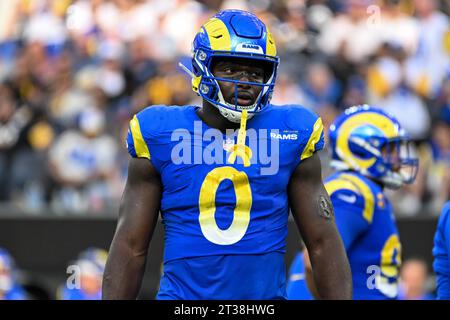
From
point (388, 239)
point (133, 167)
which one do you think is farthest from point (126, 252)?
point (388, 239)

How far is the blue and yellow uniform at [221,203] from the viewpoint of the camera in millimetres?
4242

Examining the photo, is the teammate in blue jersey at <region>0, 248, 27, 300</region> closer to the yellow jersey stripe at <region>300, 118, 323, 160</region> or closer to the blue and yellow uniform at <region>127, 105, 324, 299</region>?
the blue and yellow uniform at <region>127, 105, 324, 299</region>

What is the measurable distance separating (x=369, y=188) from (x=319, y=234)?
1.69 metres

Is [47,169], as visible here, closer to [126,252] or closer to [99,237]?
[99,237]

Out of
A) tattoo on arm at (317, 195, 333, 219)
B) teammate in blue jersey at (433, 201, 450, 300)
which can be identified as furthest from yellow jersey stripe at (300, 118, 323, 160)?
teammate in blue jersey at (433, 201, 450, 300)

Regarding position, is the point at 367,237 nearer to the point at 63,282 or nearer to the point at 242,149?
the point at 242,149

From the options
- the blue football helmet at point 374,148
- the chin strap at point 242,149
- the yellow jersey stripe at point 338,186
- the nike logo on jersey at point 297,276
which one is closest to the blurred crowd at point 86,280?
the nike logo on jersey at point 297,276

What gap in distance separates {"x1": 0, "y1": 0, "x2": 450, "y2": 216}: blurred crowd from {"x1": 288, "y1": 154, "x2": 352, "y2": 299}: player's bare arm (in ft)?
19.0

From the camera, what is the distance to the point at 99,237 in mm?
10000

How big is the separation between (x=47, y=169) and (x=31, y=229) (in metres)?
0.60

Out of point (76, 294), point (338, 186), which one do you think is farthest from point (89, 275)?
point (338, 186)

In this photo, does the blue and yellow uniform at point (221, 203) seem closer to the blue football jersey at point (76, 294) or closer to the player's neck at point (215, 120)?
the player's neck at point (215, 120)

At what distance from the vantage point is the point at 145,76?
34.6ft

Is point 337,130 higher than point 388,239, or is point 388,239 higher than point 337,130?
point 337,130
